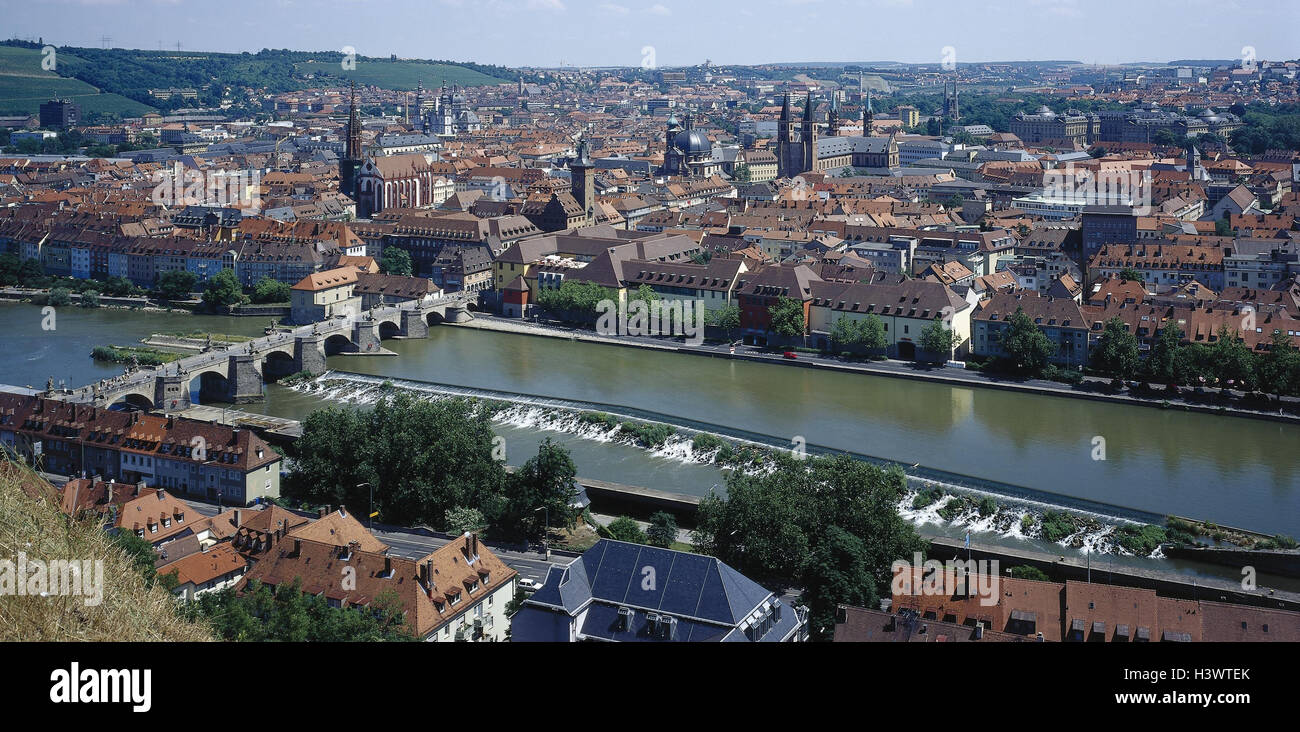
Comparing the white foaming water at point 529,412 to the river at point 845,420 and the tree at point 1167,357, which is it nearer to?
the river at point 845,420

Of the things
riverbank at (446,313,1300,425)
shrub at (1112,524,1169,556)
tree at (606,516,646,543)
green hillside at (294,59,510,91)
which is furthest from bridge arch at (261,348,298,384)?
green hillside at (294,59,510,91)

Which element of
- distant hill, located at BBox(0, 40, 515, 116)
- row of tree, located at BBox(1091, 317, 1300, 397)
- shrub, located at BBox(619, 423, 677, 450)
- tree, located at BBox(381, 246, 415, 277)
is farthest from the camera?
distant hill, located at BBox(0, 40, 515, 116)

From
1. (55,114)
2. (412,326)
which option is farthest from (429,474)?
(55,114)

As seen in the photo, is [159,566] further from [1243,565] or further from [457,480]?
[1243,565]

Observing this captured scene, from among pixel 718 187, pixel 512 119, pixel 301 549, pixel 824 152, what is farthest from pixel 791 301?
pixel 512 119

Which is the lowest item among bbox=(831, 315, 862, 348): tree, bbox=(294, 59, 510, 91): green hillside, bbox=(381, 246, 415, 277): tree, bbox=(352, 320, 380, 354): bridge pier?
bbox=(352, 320, 380, 354): bridge pier

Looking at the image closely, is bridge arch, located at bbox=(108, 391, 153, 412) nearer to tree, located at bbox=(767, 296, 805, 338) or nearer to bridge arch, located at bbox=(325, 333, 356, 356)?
bridge arch, located at bbox=(325, 333, 356, 356)
